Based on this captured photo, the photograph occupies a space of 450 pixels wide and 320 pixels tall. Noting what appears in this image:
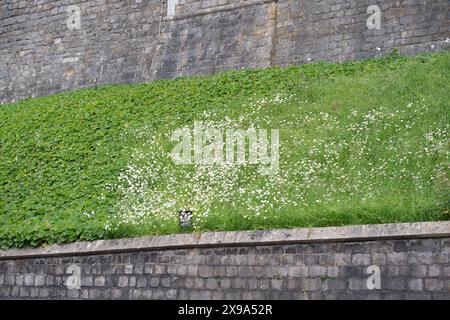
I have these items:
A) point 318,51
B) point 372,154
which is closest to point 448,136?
point 372,154

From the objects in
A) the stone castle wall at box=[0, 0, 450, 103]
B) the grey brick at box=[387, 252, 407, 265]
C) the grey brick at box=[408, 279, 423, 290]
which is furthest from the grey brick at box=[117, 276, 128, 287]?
the stone castle wall at box=[0, 0, 450, 103]

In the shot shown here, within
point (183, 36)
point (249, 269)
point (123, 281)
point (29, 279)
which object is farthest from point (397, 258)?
point (183, 36)

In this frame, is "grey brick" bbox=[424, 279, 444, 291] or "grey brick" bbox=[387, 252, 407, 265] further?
"grey brick" bbox=[387, 252, 407, 265]

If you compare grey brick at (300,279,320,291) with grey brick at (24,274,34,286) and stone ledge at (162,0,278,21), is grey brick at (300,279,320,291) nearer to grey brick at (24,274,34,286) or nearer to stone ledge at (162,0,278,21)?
grey brick at (24,274,34,286)

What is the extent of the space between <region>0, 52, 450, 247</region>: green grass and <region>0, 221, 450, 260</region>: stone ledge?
0.58 feet

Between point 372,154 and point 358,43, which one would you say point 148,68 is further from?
point 372,154

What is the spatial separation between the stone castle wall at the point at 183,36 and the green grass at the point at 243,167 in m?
0.74

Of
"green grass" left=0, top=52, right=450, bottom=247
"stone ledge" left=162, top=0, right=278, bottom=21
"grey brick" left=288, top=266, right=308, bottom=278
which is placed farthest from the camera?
"stone ledge" left=162, top=0, right=278, bottom=21

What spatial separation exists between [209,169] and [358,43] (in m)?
4.39

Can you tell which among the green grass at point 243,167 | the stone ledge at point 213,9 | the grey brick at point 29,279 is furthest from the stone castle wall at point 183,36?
the grey brick at point 29,279

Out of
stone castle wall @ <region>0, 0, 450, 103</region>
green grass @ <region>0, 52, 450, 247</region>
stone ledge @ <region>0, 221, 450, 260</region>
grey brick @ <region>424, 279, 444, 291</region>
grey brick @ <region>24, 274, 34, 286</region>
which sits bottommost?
grey brick @ <region>424, 279, 444, 291</region>

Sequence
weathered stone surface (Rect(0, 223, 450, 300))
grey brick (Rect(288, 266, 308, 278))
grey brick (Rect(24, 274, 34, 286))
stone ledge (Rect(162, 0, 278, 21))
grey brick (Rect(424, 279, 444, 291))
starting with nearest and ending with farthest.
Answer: grey brick (Rect(424, 279, 444, 291)) < weathered stone surface (Rect(0, 223, 450, 300)) < grey brick (Rect(288, 266, 308, 278)) < grey brick (Rect(24, 274, 34, 286)) < stone ledge (Rect(162, 0, 278, 21))

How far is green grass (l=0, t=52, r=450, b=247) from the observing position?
Result: 9656 mm
